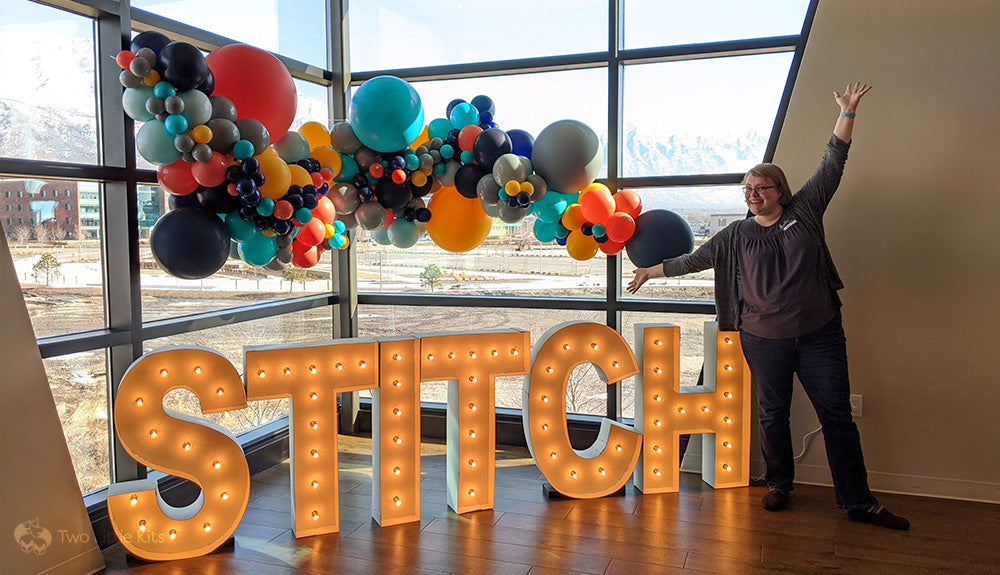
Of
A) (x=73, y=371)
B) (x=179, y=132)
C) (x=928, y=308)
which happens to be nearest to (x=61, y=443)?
(x=73, y=371)

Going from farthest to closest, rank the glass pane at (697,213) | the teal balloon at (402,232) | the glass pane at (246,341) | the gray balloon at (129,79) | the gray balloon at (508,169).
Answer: the glass pane at (697,213) → the glass pane at (246,341) → the teal balloon at (402,232) → the gray balloon at (508,169) → the gray balloon at (129,79)

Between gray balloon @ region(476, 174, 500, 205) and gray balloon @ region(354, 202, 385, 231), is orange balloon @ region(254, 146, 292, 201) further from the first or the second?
gray balloon @ region(476, 174, 500, 205)

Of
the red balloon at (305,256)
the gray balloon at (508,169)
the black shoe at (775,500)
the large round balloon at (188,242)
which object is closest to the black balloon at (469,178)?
the gray balloon at (508,169)

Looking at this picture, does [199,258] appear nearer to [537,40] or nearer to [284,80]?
[284,80]

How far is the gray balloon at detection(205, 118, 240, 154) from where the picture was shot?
8.39 feet

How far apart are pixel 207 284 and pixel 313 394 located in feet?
3.48

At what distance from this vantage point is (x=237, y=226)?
9.07ft

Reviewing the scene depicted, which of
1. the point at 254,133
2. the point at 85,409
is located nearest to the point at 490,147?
the point at 254,133

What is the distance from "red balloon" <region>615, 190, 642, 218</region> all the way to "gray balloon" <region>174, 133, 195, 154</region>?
Result: 1.84 m

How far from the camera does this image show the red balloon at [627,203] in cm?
340

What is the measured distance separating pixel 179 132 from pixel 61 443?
1.26 meters

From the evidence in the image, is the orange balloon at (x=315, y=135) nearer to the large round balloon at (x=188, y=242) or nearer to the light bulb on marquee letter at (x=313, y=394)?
the large round balloon at (x=188, y=242)

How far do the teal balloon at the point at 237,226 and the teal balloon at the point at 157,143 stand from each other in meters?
0.32

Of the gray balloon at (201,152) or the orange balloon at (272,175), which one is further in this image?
the orange balloon at (272,175)
